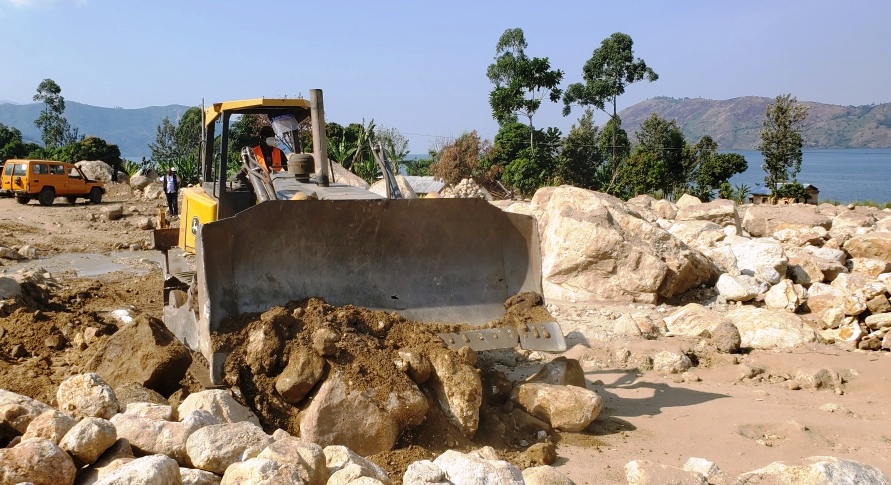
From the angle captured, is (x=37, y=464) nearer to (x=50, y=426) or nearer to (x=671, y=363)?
(x=50, y=426)

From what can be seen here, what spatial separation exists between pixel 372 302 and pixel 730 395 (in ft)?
10.4

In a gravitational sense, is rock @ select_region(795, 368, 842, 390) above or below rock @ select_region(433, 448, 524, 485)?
below

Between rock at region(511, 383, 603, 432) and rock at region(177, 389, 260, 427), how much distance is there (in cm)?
194

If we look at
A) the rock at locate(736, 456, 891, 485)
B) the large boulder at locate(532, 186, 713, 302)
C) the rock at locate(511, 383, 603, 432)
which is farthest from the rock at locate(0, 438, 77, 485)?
the large boulder at locate(532, 186, 713, 302)

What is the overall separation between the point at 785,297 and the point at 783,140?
27126 mm

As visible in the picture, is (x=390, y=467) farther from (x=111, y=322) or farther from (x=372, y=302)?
(x=111, y=322)

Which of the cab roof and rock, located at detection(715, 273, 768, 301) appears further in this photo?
rock, located at detection(715, 273, 768, 301)

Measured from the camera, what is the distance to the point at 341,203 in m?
5.81

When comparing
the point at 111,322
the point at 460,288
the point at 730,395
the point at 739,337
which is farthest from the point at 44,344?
the point at 739,337

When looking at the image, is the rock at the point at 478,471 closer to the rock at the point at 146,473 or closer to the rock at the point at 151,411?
the rock at the point at 146,473

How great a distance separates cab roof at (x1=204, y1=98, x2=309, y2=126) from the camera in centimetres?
707

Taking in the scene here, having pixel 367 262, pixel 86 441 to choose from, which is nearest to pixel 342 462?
pixel 86 441

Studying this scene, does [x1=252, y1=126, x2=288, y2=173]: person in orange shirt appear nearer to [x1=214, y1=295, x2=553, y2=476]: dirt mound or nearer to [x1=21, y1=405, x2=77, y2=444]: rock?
[x1=214, y1=295, x2=553, y2=476]: dirt mound

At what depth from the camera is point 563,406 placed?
5.43 metres
